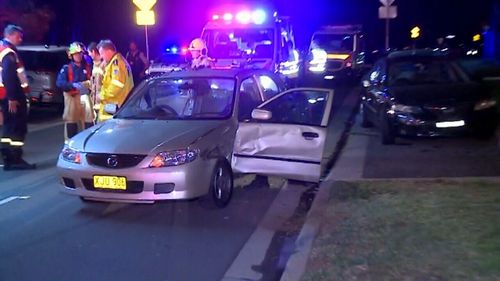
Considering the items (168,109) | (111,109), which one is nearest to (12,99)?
(111,109)

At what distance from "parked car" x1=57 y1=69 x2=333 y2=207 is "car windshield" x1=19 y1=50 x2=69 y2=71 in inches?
382

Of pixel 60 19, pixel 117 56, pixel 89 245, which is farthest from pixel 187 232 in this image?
pixel 60 19

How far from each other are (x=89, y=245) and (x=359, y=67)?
22699 millimetres

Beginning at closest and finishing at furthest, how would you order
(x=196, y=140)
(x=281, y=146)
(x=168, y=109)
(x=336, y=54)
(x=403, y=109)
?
1. (x=196, y=140)
2. (x=281, y=146)
3. (x=168, y=109)
4. (x=403, y=109)
5. (x=336, y=54)

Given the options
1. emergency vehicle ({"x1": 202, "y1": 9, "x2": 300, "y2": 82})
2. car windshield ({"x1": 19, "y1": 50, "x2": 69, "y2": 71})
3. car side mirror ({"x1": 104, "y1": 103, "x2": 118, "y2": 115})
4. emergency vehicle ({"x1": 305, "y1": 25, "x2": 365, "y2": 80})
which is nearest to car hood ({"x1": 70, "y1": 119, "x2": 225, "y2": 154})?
car side mirror ({"x1": 104, "y1": 103, "x2": 118, "y2": 115})

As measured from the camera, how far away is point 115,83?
32.3 feet

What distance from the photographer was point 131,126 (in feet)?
26.3

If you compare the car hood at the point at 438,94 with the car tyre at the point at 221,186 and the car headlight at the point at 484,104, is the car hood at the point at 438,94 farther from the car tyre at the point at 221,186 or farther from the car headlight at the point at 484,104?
the car tyre at the point at 221,186

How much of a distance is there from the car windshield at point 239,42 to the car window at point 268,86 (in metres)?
6.61

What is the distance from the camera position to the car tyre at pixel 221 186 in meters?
7.60

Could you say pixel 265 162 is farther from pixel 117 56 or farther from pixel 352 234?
pixel 117 56

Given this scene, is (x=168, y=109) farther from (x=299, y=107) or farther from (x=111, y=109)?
(x=299, y=107)

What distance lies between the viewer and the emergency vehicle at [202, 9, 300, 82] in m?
16.9

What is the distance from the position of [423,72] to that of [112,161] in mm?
7321
